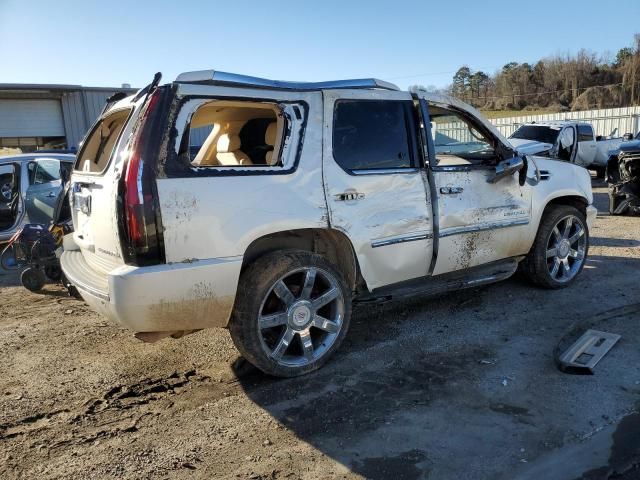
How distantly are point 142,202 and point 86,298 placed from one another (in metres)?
0.91

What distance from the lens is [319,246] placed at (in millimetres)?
4160

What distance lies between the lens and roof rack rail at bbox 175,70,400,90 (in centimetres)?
343

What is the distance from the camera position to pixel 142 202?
3.17 metres

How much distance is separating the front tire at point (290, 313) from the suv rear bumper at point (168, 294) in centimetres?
15

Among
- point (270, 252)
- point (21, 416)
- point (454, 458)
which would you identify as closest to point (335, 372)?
point (270, 252)

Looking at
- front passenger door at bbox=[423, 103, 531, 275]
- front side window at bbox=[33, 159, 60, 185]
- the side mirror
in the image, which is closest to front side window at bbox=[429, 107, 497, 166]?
front passenger door at bbox=[423, 103, 531, 275]

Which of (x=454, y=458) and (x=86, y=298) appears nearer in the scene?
(x=454, y=458)

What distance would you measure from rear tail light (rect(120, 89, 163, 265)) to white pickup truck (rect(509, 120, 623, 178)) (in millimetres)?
9897

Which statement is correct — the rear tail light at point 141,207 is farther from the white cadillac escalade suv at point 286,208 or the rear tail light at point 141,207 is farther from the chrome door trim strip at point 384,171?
the chrome door trim strip at point 384,171

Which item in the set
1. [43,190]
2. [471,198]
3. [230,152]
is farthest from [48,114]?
[471,198]

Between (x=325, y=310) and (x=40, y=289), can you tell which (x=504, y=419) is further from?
(x=40, y=289)

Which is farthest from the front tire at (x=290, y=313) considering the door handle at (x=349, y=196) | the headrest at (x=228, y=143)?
the headrest at (x=228, y=143)

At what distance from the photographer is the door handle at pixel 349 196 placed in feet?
12.7

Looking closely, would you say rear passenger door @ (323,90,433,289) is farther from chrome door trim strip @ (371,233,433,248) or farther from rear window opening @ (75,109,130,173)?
rear window opening @ (75,109,130,173)
